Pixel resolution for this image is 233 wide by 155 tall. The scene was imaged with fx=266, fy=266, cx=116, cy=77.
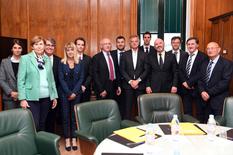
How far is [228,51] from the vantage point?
441 centimetres

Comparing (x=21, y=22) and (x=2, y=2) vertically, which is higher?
(x=2, y=2)

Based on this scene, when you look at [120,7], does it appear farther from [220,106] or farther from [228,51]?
[220,106]

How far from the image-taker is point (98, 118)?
8.79 feet

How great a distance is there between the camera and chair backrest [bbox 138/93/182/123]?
292cm

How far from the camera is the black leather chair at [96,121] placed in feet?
7.99

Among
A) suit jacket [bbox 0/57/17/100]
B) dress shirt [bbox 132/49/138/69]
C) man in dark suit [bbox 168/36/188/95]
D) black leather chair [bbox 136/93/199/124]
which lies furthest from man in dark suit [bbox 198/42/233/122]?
suit jacket [bbox 0/57/17/100]

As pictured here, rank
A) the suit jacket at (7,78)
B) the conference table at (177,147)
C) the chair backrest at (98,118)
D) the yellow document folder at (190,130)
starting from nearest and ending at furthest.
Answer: the conference table at (177,147)
the yellow document folder at (190,130)
the chair backrest at (98,118)
the suit jacket at (7,78)

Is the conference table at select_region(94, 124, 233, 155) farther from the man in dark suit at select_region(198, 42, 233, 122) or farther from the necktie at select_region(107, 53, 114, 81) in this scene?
the necktie at select_region(107, 53, 114, 81)

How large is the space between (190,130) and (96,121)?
3.03 ft

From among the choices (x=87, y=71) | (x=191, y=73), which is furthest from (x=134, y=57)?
(x=191, y=73)

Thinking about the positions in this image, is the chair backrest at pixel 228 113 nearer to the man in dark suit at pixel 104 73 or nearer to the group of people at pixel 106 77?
the group of people at pixel 106 77

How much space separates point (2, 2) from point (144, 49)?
306cm

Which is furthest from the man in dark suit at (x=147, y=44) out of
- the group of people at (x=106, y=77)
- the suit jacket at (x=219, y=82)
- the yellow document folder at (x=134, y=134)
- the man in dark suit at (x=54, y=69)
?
the yellow document folder at (x=134, y=134)

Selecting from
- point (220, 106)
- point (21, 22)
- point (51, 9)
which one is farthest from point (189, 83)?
point (21, 22)
